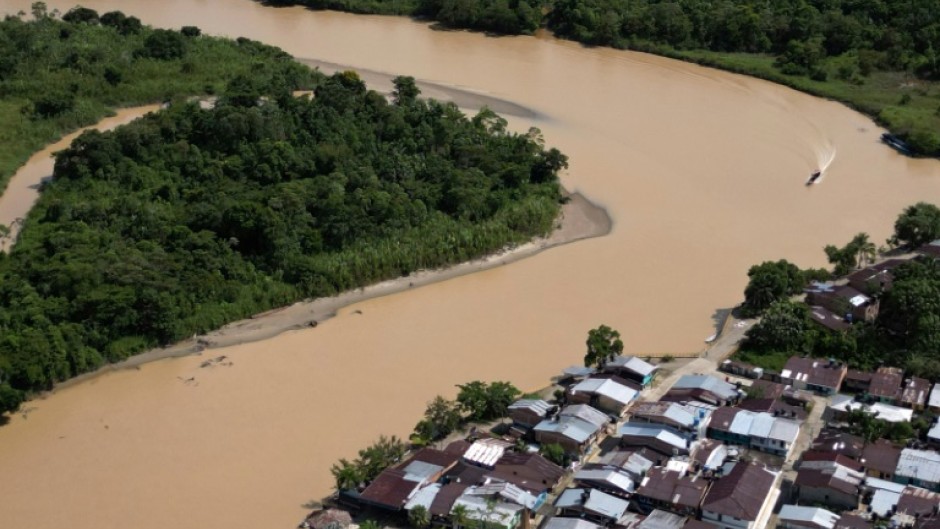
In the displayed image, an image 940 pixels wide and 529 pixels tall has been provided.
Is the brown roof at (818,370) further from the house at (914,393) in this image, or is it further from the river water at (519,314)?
the river water at (519,314)

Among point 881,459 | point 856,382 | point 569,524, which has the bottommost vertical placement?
point 569,524

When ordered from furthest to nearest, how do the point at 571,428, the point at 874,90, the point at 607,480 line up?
the point at 874,90
the point at 571,428
the point at 607,480

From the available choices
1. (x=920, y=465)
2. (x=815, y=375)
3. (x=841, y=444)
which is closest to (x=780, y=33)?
(x=815, y=375)

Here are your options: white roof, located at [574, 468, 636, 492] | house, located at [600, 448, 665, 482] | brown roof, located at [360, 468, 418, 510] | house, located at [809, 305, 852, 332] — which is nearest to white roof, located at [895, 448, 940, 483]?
house, located at [600, 448, 665, 482]

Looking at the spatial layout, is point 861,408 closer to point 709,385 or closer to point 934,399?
point 934,399

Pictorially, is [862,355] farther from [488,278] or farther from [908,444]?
[488,278]

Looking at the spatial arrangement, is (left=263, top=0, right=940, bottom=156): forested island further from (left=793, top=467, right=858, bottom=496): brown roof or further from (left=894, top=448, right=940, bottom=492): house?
(left=793, top=467, right=858, bottom=496): brown roof

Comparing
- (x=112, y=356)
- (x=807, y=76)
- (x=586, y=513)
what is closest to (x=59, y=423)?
(x=112, y=356)
